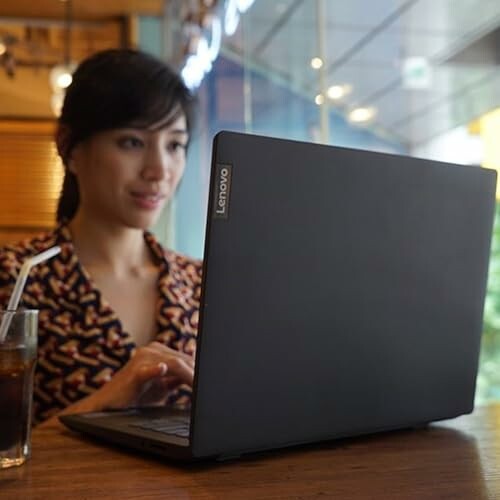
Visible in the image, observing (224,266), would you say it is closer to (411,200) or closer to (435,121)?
(411,200)

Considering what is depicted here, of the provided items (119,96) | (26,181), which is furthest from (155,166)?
(26,181)

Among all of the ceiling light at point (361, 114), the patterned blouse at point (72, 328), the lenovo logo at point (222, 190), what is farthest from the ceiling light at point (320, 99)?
the lenovo logo at point (222, 190)

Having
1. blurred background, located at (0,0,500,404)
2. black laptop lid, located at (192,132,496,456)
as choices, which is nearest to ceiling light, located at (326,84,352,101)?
blurred background, located at (0,0,500,404)

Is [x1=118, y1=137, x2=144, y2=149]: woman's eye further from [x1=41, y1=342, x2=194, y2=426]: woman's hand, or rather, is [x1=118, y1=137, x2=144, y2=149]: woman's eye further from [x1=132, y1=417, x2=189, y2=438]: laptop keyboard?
[x1=132, y1=417, x2=189, y2=438]: laptop keyboard

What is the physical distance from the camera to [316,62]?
7.79ft

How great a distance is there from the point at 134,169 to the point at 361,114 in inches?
72.1

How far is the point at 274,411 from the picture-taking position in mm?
646

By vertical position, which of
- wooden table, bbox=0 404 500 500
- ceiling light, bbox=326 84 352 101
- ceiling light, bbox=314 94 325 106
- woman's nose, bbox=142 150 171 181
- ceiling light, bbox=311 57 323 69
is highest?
ceiling light, bbox=326 84 352 101

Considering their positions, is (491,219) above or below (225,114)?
below

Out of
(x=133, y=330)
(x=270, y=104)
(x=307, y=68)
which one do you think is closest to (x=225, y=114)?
(x=270, y=104)

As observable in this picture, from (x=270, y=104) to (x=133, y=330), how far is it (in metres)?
1.55

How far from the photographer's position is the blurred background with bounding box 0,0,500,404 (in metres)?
2.28

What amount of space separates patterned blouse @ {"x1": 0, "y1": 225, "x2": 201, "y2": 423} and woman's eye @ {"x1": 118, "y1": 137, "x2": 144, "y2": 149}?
0.69 ft

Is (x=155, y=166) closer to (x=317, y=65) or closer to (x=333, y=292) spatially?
(x=333, y=292)
